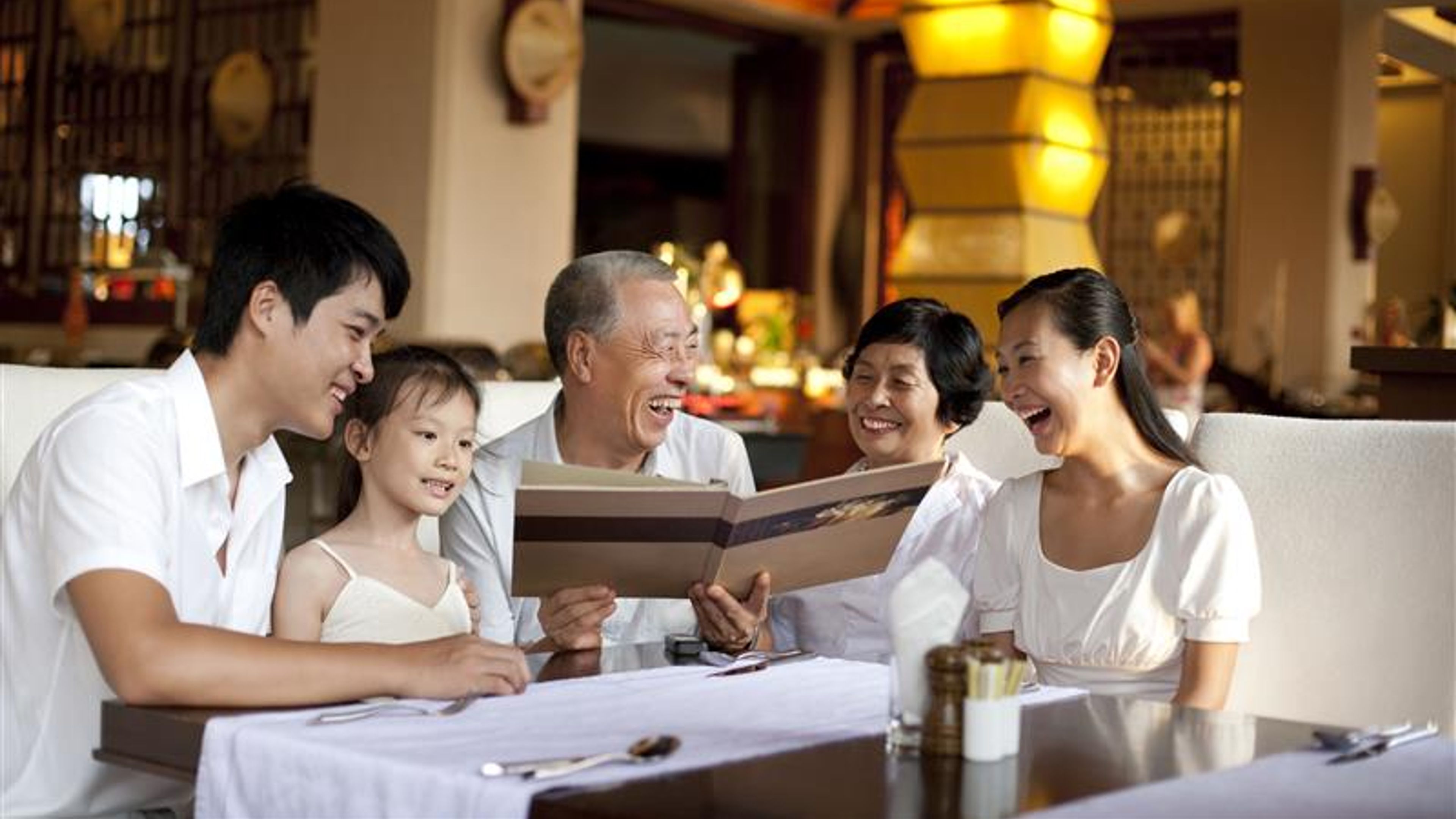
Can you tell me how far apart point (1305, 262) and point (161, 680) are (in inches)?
393

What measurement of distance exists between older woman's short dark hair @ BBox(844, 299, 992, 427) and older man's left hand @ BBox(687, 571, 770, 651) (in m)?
0.68

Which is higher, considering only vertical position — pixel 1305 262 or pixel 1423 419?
pixel 1305 262

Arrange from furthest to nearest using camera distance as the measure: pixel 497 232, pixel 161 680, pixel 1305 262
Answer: pixel 1305 262, pixel 497 232, pixel 161 680

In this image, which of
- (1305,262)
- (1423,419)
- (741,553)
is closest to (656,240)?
(1305,262)

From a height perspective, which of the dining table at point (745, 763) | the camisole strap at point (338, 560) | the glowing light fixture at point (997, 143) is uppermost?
the glowing light fixture at point (997, 143)

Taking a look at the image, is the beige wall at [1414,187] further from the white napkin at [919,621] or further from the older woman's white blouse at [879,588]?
the white napkin at [919,621]

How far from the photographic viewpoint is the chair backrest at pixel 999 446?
10.3 ft

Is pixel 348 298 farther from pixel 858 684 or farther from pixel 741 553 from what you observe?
pixel 858 684

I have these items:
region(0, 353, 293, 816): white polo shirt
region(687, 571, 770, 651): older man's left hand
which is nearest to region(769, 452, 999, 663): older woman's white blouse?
region(687, 571, 770, 651): older man's left hand

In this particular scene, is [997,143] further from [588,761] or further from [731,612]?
[588,761]

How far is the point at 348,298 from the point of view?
6.97 feet

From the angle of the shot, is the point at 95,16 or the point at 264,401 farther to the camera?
the point at 95,16

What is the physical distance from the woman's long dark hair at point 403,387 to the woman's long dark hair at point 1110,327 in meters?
0.72

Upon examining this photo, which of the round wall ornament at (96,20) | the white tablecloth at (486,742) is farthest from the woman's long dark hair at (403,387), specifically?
the round wall ornament at (96,20)
